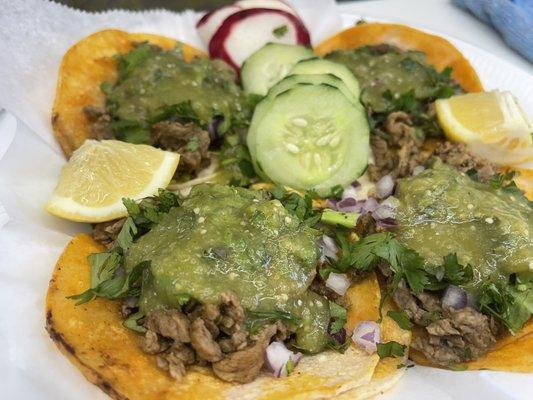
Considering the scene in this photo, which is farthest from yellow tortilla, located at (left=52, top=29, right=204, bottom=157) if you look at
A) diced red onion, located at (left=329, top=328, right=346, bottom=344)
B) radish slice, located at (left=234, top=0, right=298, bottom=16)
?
diced red onion, located at (left=329, top=328, right=346, bottom=344)

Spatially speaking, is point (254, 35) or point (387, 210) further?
point (254, 35)

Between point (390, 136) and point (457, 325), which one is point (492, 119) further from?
point (457, 325)

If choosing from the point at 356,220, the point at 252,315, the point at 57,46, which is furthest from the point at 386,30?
the point at 252,315

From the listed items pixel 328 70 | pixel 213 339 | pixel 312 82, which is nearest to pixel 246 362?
pixel 213 339

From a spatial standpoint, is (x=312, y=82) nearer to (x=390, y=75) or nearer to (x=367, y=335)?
(x=390, y=75)

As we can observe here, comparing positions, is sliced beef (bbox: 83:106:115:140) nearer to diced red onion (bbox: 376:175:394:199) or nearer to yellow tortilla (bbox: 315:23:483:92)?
diced red onion (bbox: 376:175:394:199)
